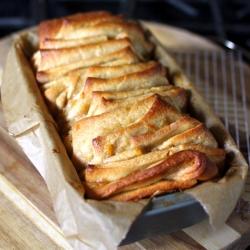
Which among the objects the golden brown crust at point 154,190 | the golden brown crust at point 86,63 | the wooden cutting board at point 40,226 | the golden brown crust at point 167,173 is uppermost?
the golden brown crust at point 86,63

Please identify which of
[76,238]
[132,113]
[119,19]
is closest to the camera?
[76,238]

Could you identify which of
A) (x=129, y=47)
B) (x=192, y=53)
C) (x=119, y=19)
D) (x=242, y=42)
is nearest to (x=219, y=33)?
(x=242, y=42)

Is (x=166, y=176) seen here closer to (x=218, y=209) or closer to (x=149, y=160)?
(x=149, y=160)

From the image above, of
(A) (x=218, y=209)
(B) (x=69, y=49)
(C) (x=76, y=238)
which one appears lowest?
(C) (x=76, y=238)

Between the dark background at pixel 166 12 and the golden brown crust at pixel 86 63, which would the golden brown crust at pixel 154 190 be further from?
the dark background at pixel 166 12

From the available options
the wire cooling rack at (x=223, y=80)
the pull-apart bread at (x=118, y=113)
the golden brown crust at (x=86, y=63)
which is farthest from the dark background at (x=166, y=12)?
the golden brown crust at (x=86, y=63)

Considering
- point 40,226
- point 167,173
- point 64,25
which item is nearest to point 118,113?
point 167,173
